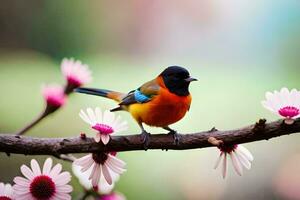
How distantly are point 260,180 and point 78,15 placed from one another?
3.35 ft

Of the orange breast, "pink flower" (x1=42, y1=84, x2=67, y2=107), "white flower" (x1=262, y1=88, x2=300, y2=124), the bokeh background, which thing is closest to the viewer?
"white flower" (x1=262, y1=88, x2=300, y2=124)

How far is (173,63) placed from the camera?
2033 millimetres

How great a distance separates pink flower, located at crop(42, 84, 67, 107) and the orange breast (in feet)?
0.55

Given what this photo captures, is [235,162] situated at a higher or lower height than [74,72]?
lower

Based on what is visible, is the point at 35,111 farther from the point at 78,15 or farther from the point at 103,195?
the point at 103,195

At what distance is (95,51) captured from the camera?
218 cm

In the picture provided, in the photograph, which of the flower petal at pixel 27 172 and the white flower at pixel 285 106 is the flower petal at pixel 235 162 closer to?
the white flower at pixel 285 106

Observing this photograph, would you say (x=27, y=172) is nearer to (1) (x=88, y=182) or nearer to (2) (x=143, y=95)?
(1) (x=88, y=182)

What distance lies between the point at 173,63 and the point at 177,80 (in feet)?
3.77

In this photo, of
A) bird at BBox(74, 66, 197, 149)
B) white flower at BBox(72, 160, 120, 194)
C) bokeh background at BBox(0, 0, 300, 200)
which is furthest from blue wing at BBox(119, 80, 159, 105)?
bokeh background at BBox(0, 0, 300, 200)

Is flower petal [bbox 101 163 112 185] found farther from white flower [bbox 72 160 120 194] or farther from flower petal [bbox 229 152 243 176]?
flower petal [bbox 229 152 243 176]

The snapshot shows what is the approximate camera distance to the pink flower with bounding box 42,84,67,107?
2.31ft

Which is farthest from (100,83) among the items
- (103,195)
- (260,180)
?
(103,195)

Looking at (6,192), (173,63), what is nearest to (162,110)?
(6,192)
